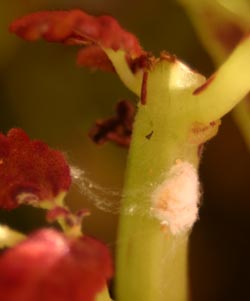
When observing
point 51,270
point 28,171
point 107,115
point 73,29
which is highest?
point 73,29

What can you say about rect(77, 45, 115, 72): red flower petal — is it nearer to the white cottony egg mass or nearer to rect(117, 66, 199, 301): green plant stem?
rect(117, 66, 199, 301): green plant stem

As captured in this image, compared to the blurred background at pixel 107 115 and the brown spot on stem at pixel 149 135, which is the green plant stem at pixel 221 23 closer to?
the blurred background at pixel 107 115

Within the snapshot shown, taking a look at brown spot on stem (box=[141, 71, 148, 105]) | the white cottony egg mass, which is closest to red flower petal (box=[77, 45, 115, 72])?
brown spot on stem (box=[141, 71, 148, 105])

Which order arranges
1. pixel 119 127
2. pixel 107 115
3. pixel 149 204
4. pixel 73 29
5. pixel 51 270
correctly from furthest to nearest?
pixel 107 115 → pixel 119 127 → pixel 149 204 → pixel 73 29 → pixel 51 270

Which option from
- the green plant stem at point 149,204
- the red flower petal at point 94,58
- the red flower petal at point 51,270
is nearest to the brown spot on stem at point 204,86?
the green plant stem at point 149,204

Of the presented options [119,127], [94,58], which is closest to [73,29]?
[94,58]

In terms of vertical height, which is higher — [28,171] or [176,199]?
[176,199]

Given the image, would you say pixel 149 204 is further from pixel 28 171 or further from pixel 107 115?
pixel 107 115
